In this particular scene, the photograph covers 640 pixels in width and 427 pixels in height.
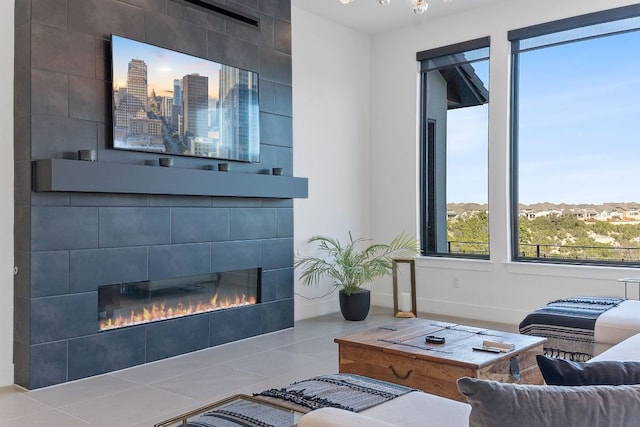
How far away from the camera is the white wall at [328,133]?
5805mm

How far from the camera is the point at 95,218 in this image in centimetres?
385

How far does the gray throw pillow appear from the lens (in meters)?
1.21

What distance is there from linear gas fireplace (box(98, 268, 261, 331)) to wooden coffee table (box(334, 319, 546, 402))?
177 centimetres

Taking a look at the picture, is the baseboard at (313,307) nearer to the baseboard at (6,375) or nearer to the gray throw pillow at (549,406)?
the baseboard at (6,375)

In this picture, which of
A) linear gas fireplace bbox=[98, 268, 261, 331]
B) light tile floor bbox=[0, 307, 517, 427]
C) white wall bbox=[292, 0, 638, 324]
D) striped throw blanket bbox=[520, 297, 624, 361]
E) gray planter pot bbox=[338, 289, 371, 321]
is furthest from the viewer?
gray planter pot bbox=[338, 289, 371, 321]

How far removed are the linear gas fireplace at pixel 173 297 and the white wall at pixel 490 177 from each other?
6.30 feet

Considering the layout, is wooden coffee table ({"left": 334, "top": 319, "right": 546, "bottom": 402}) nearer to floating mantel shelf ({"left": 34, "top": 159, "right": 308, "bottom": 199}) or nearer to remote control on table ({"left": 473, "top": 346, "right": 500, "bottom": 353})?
remote control on table ({"left": 473, "top": 346, "right": 500, "bottom": 353})

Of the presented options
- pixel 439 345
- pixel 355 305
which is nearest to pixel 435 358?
pixel 439 345

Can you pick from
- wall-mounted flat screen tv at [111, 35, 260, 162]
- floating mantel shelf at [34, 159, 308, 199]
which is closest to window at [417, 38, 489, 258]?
floating mantel shelf at [34, 159, 308, 199]

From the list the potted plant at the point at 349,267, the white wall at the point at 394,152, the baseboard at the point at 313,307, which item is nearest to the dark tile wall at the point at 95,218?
the baseboard at the point at 313,307

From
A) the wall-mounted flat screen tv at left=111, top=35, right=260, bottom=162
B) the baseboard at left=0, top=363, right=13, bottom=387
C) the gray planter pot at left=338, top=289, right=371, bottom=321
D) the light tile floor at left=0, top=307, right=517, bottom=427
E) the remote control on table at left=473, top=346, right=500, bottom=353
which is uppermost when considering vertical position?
the wall-mounted flat screen tv at left=111, top=35, right=260, bottom=162

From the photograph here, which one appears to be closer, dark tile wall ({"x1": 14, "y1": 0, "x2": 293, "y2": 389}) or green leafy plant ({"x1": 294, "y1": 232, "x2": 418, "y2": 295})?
dark tile wall ({"x1": 14, "y1": 0, "x2": 293, "y2": 389})

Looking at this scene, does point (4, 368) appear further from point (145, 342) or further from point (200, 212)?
point (200, 212)

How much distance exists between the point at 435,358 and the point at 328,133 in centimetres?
379
